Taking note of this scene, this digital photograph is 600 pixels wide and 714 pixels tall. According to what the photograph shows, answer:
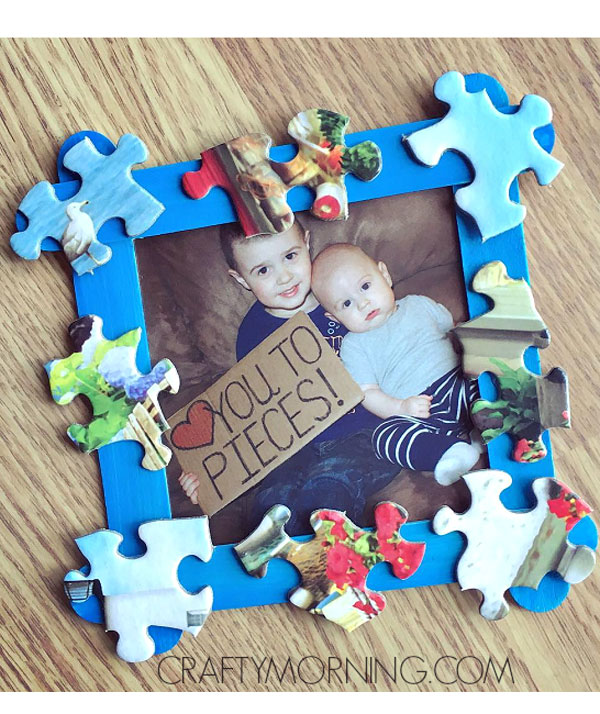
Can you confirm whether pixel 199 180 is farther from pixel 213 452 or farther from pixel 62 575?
pixel 62 575

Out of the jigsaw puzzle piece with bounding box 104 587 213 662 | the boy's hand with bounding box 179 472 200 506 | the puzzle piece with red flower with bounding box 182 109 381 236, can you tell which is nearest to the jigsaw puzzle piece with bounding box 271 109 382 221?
the puzzle piece with red flower with bounding box 182 109 381 236

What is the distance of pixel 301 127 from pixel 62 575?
1.92 feet

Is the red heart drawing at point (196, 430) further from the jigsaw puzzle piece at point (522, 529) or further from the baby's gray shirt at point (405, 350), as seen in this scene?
the jigsaw puzzle piece at point (522, 529)

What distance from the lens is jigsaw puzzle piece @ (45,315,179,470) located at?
32.4 inches

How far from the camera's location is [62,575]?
86 cm

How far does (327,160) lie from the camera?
0.81 metres

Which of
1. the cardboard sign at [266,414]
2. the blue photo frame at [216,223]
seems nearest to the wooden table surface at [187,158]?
the blue photo frame at [216,223]

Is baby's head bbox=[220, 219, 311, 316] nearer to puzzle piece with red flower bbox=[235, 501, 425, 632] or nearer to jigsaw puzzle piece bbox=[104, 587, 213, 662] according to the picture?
puzzle piece with red flower bbox=[235, 501, 425, 632]

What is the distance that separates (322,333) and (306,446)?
0.13m

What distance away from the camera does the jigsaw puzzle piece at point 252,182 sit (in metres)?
0.81

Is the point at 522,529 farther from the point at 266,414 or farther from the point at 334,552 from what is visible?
the point at 266,414

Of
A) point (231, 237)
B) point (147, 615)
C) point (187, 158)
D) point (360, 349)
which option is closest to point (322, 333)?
point (360, 349)

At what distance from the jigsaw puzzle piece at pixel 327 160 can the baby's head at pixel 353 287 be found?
2.2 inches

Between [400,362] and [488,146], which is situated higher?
[488,146]
